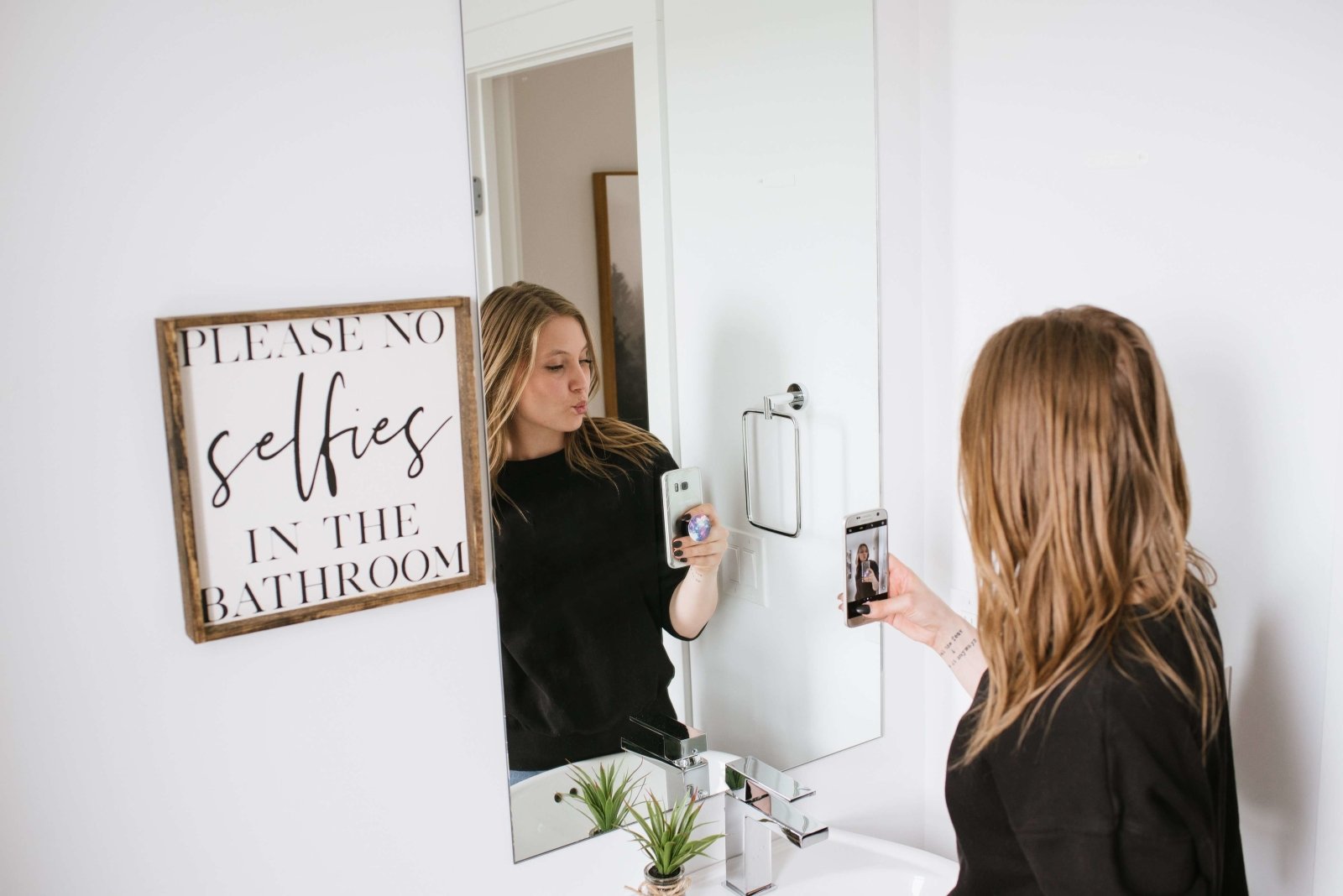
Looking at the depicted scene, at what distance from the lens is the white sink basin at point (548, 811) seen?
1.36 meters

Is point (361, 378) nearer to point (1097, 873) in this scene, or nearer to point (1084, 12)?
point (1097, 873)

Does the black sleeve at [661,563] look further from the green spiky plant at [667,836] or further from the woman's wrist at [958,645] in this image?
the woman's wrist at [958,645]

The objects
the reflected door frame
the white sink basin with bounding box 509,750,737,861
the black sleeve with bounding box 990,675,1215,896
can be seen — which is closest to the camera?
the black sleeve with bounding box 990,675,1215,896

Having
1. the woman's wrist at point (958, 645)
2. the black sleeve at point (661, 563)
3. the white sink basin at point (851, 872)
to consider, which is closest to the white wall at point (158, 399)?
the black sleeve at point (661, 563)

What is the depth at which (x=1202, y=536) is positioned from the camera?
4.61ft

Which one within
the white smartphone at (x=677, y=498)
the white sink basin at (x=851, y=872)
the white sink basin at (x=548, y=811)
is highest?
the white smartphone at (x=677, y=498)

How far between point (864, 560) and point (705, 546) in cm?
23

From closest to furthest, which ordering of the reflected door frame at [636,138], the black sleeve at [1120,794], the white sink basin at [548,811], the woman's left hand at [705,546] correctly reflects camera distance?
the black sleeve at [1120,794] → the reflected door frame at [636,138] → the white sink basin at [548,811] → the woman's left hand at [705,546]

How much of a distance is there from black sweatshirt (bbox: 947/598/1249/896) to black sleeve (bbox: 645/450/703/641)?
511 millimetres

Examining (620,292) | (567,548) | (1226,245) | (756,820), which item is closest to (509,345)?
(620,292)

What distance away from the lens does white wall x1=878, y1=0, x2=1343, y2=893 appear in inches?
48.9

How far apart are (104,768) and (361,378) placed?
0.47 m

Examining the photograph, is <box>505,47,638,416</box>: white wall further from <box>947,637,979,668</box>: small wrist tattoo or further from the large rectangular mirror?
<box>947,637,979,668</box>: small wrist tattoo

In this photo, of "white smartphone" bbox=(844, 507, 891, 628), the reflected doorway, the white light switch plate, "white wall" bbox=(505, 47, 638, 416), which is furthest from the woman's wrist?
"white wall" bbox=(505, 47, 638, 416)
